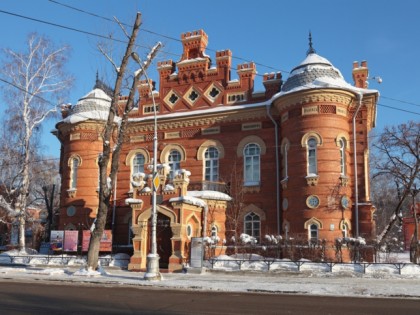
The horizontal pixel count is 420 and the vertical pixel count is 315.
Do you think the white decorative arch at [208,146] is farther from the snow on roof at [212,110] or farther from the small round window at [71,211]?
the small round window at [71,211]

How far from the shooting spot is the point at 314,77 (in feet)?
84.8

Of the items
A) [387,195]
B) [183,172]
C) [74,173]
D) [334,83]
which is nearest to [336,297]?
[183,172]

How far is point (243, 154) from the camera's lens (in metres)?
28.5

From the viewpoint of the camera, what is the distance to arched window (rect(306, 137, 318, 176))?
25.3m

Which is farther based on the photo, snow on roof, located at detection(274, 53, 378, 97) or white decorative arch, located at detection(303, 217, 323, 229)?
snow on roof, located at detection(274, 53, 378, 97)

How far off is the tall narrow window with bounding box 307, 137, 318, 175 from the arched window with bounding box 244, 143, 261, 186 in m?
3.59

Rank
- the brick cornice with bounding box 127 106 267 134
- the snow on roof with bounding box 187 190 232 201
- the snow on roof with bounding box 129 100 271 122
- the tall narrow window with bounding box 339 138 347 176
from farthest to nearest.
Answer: the brick cornice with bounding box 127 106 267 134, the snow on roof with bounding box 129 100 271 122, the snow on roof with bounding box 187 190 232 201, the tall narrow window with bounding box 339 138 347 176

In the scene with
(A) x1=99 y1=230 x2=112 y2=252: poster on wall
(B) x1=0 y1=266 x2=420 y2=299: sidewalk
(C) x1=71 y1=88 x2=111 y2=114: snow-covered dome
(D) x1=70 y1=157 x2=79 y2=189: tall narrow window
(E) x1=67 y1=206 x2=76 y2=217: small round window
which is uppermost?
(C) x1=71 y1=88 x2=111 y2=114: snow-covered dome

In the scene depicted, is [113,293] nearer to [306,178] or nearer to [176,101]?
[306,178]

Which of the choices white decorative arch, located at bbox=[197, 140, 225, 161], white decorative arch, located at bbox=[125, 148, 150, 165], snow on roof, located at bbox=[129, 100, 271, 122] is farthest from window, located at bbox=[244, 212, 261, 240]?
white decorative arch, located at bbox=[125, 148, 150, 165]

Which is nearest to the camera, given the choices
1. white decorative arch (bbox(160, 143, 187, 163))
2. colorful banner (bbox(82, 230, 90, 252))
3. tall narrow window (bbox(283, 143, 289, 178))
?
tall narrow window (bbox(283, 143, 289, 178))

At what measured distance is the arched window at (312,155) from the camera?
25344 millimetres

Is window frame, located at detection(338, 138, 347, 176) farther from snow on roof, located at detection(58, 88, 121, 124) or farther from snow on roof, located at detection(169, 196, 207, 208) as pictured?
snow on roof, located at detection(58, 88, 121, 124)

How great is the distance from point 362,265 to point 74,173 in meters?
19.8
